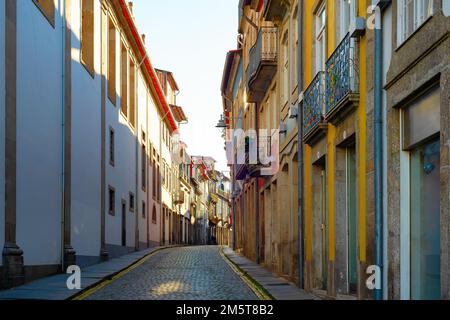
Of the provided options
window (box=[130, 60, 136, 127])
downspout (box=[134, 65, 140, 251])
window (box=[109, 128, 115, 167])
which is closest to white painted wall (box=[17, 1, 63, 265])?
window (box=[109, 128, 115, 167])

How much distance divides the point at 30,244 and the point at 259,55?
8740 mm

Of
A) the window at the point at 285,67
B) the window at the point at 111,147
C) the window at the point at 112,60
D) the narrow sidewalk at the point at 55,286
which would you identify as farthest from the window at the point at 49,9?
the window at the point at 112,60

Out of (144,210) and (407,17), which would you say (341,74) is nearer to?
(407,17)

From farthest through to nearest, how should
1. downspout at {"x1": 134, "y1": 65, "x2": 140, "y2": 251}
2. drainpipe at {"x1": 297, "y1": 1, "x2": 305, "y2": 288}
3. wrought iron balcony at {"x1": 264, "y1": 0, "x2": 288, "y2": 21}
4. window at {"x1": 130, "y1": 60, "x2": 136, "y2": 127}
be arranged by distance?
downspout at {"x1": 134, "y1": 65, "x2": 140, "y2": 251}
window at {"x1": 130, "y1": 60, "x2": 136, "y2": 127}
wrought iron balcony at {"x1": 264, "y1": 0, "x2": 288, "y2": 21}
drainpipe at {"x1": 297, "y1": 1, "x2": 305, "y2": 288}

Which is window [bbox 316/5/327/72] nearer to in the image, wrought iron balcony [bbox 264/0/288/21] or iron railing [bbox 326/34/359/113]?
iron railing [bbox 326/34/359/113]

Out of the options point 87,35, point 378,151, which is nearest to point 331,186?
point 378,151

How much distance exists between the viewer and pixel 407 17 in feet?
30.3

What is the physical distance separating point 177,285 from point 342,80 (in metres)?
6.08

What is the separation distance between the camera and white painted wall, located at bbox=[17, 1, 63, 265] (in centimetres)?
1548

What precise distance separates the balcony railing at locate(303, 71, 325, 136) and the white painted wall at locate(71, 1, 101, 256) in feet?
25.0

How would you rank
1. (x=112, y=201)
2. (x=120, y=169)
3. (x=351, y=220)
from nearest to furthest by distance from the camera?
(x=351, y=220), (x=112, y=201), (x=120, y=169)

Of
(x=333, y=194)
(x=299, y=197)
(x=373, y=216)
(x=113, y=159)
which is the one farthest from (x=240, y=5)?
(x=373, y=216)

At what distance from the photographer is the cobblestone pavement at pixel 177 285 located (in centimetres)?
1365

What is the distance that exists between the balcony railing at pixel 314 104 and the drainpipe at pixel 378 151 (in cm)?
339
